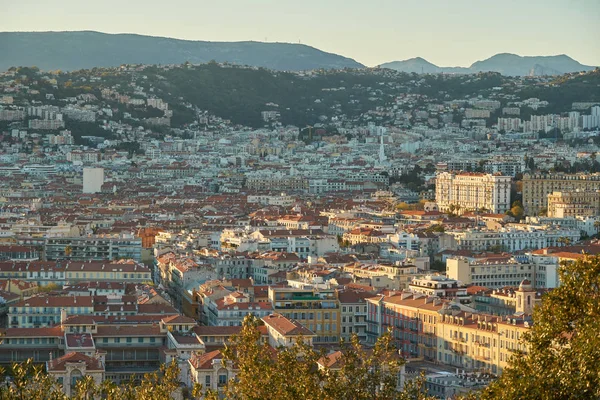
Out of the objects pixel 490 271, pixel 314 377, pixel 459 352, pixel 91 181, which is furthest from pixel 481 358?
pixel 91 181

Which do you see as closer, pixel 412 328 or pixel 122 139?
pixel 412 328

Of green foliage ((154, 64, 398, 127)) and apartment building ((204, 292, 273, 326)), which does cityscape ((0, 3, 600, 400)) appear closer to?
apartment building ((204, 292, 273, 326))

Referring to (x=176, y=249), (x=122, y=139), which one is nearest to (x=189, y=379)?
(x=176, y=249)

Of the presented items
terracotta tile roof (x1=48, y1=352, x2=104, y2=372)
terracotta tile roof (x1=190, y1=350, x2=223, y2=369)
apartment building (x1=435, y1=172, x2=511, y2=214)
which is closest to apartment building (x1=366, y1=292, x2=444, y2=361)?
terracotta tile roof (x1=190, y1=350, x2=223, y2=369)

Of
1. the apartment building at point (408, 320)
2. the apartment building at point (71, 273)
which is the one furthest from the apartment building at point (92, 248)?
the apartment building at point (408, 320)

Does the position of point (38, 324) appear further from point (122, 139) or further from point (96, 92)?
point (96, 92)

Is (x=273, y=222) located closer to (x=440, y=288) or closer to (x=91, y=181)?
(x=440, y=288)
